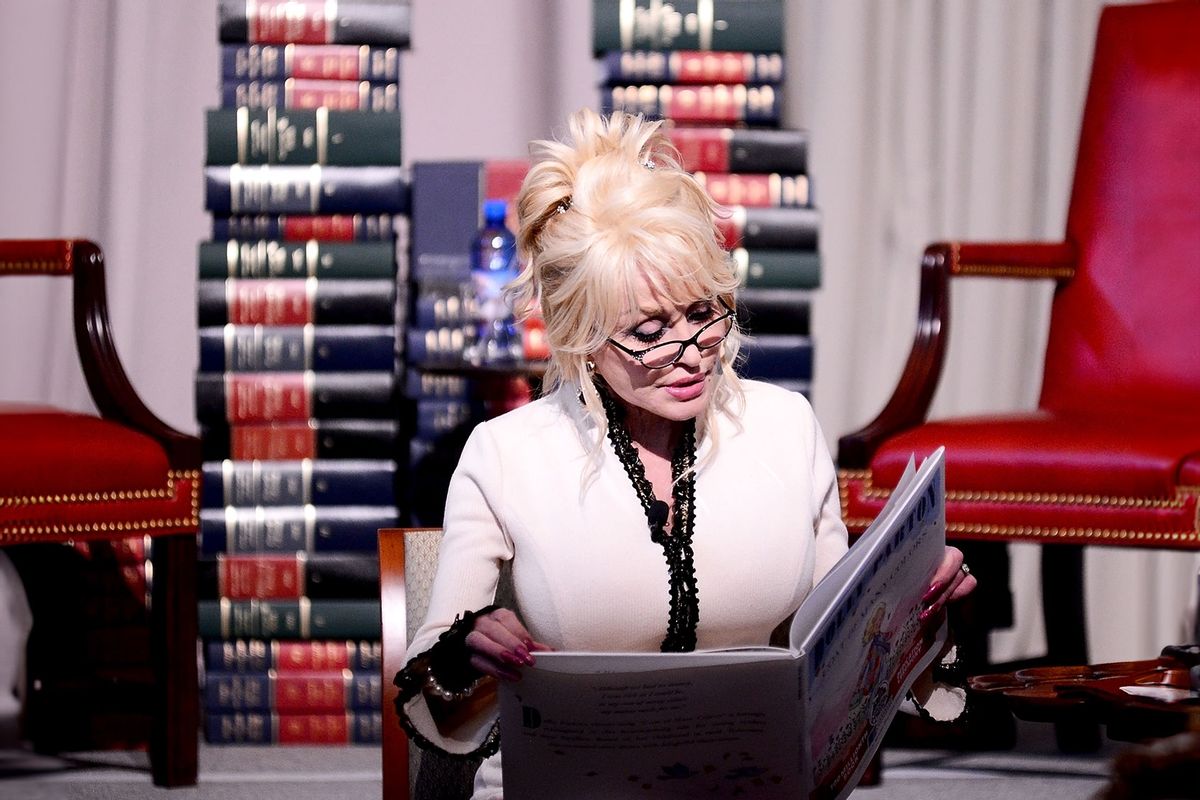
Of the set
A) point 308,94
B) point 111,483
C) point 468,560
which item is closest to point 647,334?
point 468,560

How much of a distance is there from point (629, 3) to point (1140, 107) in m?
0.98

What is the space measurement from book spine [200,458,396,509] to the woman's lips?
1.38 m

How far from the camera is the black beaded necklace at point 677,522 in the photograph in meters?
1.30

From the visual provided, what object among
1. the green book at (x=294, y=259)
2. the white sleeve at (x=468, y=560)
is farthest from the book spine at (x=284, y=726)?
the white sleeve at (x=468, y=560)

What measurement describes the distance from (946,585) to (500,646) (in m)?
0.41

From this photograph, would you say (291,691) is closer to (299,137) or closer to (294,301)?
(294,301)

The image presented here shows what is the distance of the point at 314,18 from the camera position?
2602mm

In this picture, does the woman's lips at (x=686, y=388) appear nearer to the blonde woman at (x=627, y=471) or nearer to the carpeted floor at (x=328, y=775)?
the blonde woman at (x=627, y=471)

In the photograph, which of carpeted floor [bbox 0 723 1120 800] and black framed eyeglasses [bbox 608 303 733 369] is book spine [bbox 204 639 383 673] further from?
black framed eyeglasses [bbox 608 303 733 369]

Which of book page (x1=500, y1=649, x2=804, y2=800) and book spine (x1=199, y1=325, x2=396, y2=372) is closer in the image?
book page (x1=500, y1=649, x2=804, y2=800)

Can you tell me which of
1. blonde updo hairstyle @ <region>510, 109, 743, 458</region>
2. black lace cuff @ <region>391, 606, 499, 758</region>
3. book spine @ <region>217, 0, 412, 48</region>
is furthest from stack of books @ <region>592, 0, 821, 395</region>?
black lace cuff @ <region>391, 606, 499, 758</region>

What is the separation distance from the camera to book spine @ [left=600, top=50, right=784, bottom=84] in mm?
2590

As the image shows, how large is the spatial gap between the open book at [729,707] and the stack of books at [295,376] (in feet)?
5.11

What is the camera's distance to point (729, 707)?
1.01 m
